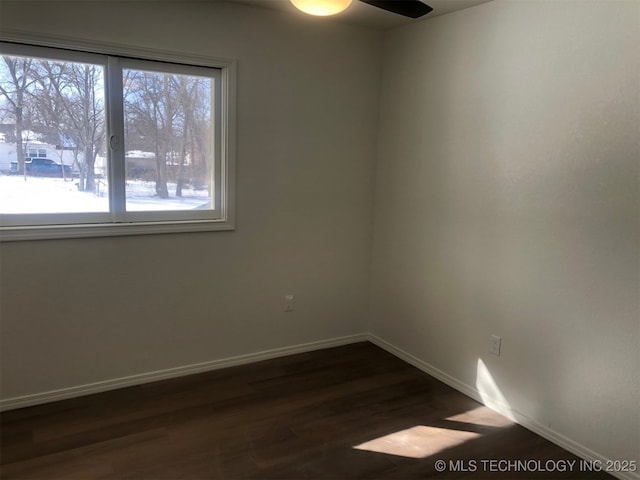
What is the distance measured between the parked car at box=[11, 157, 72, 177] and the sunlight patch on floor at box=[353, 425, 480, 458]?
7.19 feet

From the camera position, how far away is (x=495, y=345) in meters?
2.75

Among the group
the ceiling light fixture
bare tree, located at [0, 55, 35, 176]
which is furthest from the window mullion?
the ceiling light fixture

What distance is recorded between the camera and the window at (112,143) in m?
2.49

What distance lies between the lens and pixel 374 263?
370 centimetres

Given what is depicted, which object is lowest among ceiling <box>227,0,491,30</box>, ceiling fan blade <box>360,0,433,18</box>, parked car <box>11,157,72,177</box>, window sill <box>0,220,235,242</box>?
window sill <box>0,220,235,242</box>

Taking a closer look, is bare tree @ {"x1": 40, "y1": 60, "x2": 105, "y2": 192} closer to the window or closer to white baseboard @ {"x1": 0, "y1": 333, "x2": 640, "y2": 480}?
the window

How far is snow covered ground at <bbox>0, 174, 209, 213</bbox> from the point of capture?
251 centimetres

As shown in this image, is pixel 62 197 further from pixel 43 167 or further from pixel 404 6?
pixel 404 6

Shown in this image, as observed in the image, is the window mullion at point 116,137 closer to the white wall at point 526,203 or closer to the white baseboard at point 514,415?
the white wall at point 526,203

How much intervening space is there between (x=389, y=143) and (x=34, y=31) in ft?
7.47

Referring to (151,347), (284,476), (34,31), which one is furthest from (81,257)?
(284,476)

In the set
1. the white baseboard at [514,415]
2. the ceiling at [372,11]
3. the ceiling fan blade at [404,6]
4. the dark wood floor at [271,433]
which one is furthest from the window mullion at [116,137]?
the white baseboard at [514,415]

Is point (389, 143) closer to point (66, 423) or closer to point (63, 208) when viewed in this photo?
point (63, 208)

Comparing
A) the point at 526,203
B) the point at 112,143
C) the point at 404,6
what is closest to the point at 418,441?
the point at 526,203
